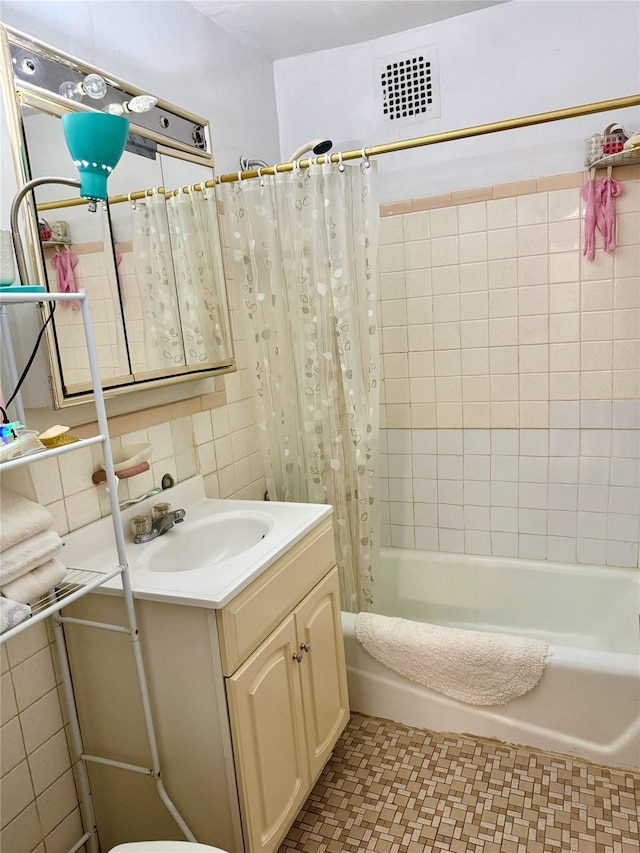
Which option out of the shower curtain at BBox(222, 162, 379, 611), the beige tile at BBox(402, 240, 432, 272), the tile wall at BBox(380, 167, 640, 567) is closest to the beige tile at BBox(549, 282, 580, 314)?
the tile wall at BBox(380, 167, 640, 567)

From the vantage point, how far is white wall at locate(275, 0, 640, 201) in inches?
83.9

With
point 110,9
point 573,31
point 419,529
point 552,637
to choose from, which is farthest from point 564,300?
point 110,9

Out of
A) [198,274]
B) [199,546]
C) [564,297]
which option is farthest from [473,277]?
[199,546]

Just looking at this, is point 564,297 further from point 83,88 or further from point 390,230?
point 83,88

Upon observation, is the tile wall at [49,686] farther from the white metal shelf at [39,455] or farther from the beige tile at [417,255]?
the beige tile at [417,255]

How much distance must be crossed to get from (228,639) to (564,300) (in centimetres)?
179

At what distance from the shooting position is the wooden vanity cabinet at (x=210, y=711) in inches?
53.6

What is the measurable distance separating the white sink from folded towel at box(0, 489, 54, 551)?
30cm

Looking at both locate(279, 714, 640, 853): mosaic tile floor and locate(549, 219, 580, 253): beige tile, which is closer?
locate(279, 714, 640, 853): mosaic tile floor

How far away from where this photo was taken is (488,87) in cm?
229

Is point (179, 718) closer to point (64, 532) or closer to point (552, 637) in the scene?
point (64, 532)

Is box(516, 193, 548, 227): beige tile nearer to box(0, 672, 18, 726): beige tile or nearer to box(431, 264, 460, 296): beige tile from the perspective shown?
box(431, 264, 460, 296): beige tile

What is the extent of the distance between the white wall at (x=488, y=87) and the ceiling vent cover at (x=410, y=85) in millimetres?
27

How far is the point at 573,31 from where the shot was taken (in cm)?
214
